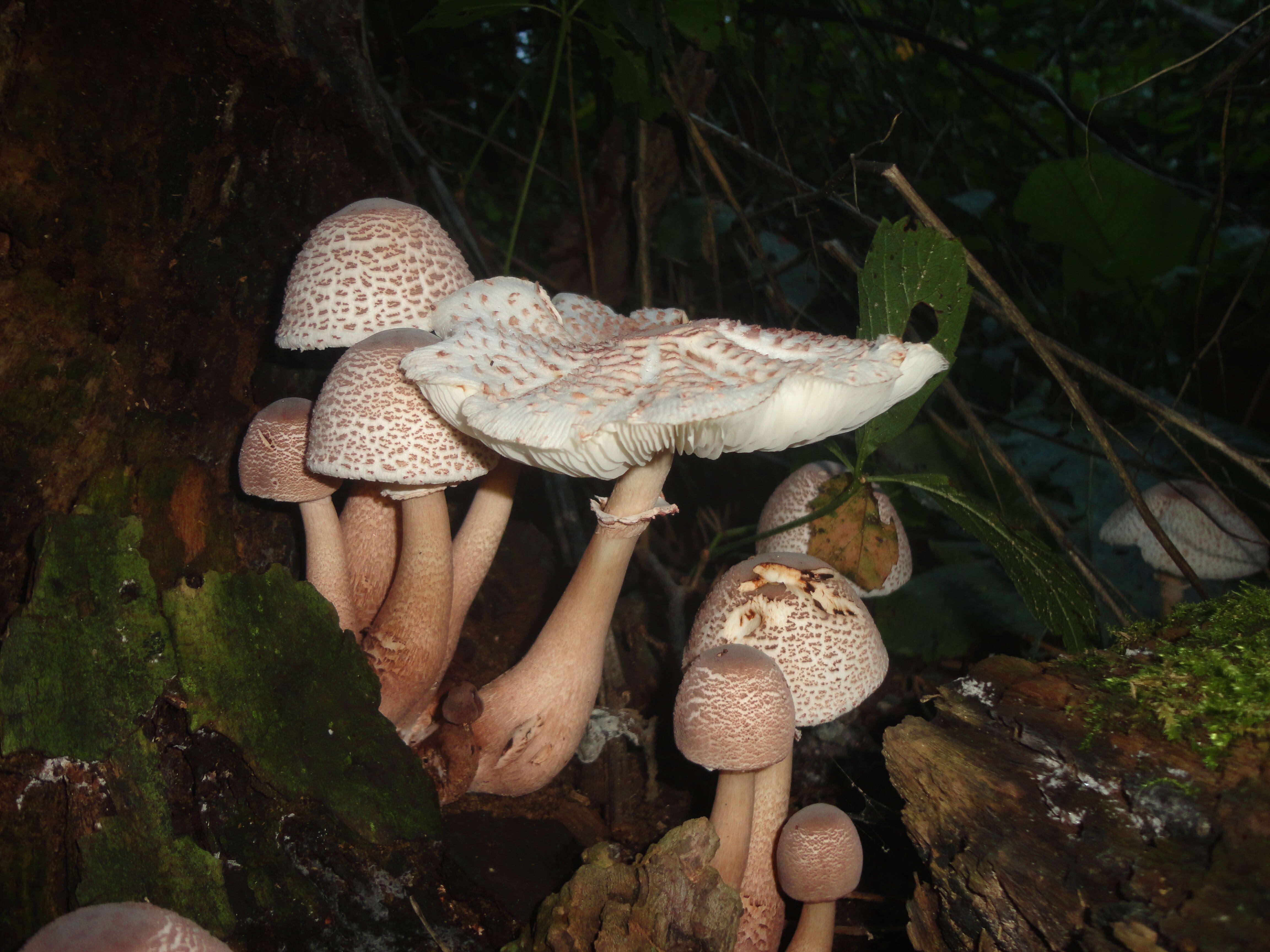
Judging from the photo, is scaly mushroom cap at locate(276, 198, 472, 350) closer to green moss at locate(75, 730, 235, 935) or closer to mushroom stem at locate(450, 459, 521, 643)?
mushroom stem at locate(450, 459, 521, 643)

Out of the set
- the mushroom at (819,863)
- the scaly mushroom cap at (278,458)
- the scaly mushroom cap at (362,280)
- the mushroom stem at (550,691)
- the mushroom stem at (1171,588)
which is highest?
the scaly mushroom cap at (362,280)


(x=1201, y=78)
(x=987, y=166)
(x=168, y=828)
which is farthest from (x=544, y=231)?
(x=1201, y=78)

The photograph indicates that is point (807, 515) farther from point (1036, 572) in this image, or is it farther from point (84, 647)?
point (84, 647)

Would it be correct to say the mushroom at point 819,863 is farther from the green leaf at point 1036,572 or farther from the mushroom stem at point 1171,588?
the mushroom stem at point 1171,588

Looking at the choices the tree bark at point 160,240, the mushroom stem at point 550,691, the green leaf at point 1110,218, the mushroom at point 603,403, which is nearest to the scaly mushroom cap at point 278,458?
the tree bark at point 160,240

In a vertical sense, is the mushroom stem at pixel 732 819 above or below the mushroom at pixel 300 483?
below

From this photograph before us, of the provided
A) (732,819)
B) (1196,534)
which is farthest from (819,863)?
(1196,534)
